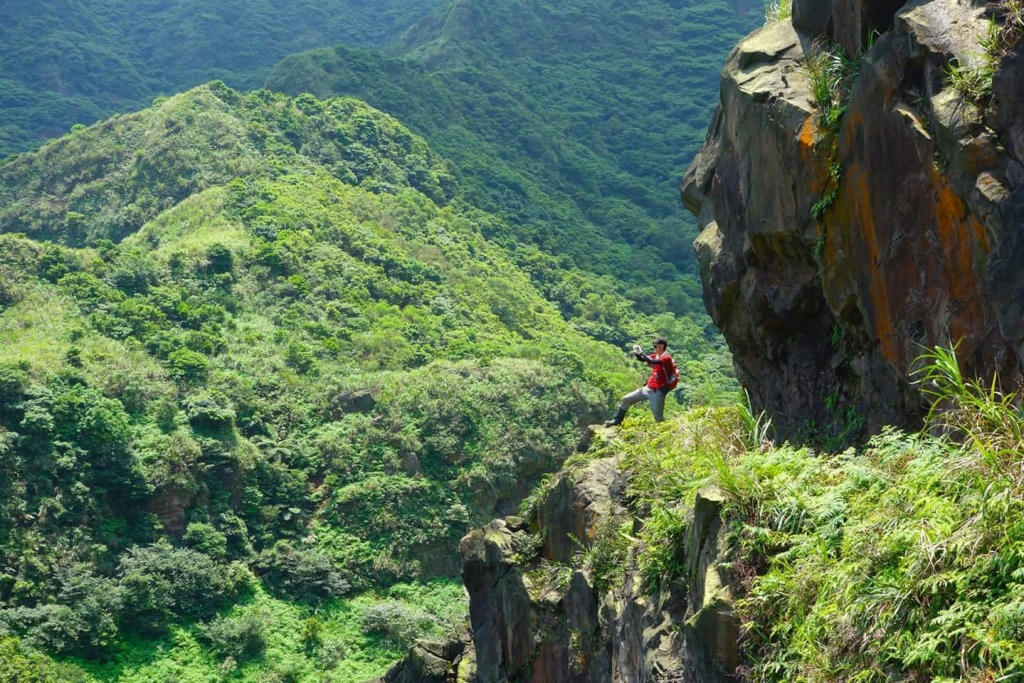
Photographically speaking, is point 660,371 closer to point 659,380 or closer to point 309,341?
point 659,380

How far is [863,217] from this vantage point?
10117 millimetres

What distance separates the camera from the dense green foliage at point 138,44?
97.0m

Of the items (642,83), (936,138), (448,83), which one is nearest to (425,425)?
(936,138)

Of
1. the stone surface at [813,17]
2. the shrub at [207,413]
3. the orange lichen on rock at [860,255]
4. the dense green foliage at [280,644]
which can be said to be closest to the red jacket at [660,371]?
the orange lichen on rock at [860,255]

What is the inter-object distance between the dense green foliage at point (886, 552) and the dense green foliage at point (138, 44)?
3482 inches

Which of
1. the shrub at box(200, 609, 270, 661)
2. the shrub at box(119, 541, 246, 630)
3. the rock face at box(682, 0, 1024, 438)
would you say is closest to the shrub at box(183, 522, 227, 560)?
the shrub at box(119, 541, 246, 630)

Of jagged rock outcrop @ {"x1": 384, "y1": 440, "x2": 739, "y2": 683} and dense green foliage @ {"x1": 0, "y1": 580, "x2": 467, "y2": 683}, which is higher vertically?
jagged rock outcrop @ {"x1": 384, "y1": 440, "x2": 739, "y2": 683}

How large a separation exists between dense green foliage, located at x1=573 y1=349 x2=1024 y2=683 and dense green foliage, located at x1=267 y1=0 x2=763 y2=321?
51.0 meters

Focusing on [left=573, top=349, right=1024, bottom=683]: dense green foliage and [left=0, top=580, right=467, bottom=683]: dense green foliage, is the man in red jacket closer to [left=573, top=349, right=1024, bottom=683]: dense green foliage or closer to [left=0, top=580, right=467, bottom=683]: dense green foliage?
[left=573, top=349, right=1024, bottom=683]: dense green foliage

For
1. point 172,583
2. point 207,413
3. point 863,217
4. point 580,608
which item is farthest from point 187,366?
point 863,217

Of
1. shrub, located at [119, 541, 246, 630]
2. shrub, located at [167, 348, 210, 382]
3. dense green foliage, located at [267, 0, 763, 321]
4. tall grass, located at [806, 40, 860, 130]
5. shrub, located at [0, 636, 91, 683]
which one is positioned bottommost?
shrub, located at [119, 541, 246, 630]

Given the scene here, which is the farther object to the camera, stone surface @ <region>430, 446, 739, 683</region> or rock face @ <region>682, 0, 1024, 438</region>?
rock face @ <region>682, 0, 1024, 438</region>

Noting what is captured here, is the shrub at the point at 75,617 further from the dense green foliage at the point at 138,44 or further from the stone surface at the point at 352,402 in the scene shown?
the dense green foliage at the point at 138,44

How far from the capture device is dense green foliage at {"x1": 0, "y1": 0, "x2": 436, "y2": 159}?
97.0 m
